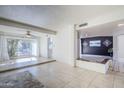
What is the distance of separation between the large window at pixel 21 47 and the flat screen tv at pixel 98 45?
5192mm

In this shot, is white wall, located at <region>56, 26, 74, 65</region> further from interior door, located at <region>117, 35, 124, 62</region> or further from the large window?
interior door, located at <region>117, 35, 124, 62</region>

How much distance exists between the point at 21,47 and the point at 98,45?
23.4 ft

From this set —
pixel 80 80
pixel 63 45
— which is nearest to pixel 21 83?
pixel 80 80

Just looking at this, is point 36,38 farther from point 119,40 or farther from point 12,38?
point 119,40

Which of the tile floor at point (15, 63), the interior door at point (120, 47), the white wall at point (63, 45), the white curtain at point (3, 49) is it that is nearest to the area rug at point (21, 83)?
the tile floor at point (15, 63)

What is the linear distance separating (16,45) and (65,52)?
454cm

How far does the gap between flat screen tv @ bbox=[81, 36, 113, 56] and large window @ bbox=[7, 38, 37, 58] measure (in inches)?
204

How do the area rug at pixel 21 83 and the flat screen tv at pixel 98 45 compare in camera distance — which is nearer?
the area rug at pixel 21 83

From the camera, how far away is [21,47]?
8008 millimetres

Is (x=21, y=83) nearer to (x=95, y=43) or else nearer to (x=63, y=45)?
(x=63, y=45)

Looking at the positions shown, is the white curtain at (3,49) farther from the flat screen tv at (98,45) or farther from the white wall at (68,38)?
the flat screen tv at (98,45)

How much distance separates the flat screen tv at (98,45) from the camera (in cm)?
769

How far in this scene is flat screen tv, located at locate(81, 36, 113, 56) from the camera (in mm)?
7694

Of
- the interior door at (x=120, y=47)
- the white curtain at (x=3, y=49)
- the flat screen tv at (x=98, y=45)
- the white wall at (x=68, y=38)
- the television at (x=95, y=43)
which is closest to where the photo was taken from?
the white wall at (x=68, y=38)
